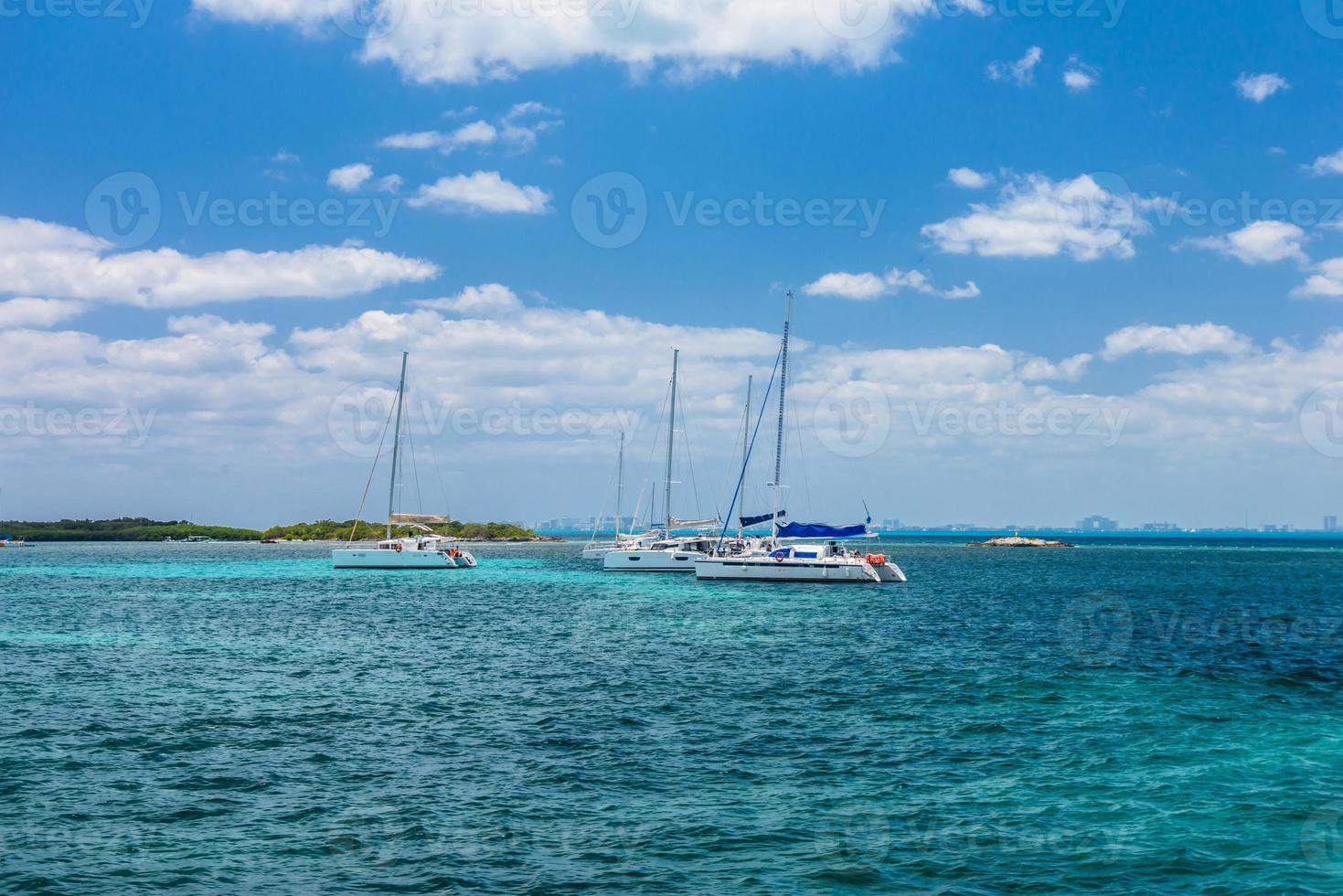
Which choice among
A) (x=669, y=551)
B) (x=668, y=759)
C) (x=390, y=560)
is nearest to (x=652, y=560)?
(x=669, y=551)

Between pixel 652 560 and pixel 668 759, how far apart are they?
76187 mm

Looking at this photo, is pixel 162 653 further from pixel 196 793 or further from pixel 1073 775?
pixel 1073 775

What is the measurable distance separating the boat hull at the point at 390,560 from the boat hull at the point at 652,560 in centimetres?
2051

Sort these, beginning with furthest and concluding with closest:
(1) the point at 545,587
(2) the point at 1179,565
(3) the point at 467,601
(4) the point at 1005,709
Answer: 1. (2) the point at 1179,565
2. (1) the point at 545,587
3. (3) the point at 467,601
4. (4) the point at 1005,709

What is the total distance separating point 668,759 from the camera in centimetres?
2270

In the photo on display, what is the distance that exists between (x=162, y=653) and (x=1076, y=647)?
40494mm

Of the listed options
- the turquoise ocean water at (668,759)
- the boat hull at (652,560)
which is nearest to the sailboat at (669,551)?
the boat hull at (652,560)

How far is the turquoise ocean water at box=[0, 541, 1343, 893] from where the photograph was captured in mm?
15969

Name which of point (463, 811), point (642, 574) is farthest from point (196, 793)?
point (642, 574)

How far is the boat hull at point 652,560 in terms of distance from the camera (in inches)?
3782

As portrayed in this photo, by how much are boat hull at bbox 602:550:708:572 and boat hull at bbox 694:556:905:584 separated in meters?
9.49

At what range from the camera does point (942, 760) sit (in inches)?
905

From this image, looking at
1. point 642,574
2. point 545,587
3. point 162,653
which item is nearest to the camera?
point 162,653

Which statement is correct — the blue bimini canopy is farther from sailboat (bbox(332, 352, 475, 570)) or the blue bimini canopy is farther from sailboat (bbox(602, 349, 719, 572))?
sailboat (bbox(332, 352, 475, 570))
